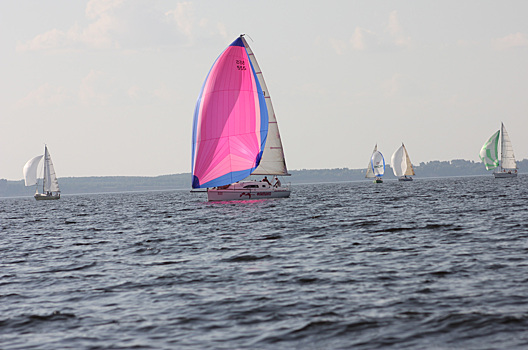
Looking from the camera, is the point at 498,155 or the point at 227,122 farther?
the point at 498,155

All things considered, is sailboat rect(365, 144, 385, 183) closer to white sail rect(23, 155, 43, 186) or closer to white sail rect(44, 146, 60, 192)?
white sail rect(44, 146, 60, 192)

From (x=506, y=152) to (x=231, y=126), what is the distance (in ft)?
279

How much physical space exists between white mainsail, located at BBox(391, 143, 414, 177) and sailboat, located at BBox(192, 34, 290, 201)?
4257 inches

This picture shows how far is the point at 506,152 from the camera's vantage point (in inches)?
4587

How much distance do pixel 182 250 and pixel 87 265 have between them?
11.3 feet

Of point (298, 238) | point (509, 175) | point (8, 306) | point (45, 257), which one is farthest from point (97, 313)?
point (509, 175)

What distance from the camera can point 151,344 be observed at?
945 centimetres

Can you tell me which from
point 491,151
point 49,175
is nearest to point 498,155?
point 491,151

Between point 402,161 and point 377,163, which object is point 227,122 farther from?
point 402,161

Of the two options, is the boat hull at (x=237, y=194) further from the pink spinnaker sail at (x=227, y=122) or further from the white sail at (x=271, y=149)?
the white sail at (x=271, y=149)

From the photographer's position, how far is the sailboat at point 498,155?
116m

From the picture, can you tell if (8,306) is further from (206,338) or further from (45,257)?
(45,257)

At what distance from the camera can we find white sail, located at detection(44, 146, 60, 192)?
104m

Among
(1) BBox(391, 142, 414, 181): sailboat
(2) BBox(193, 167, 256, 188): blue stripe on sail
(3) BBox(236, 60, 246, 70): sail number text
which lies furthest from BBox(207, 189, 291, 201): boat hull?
(1) BBox(391, 142, 414, 181): sailboat
